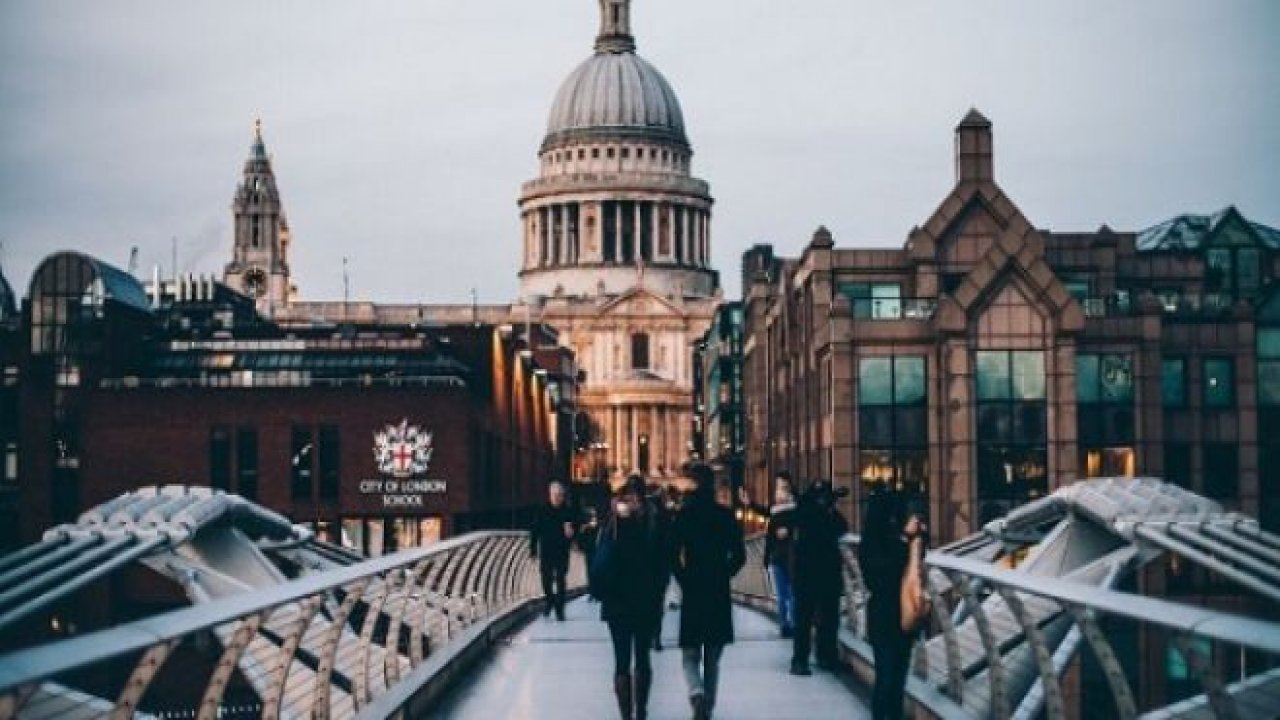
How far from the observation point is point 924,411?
56062 millimetres

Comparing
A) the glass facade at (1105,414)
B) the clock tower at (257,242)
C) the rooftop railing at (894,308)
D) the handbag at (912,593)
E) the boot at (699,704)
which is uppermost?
the clock tower at (257,242)

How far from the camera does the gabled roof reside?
70438 mm

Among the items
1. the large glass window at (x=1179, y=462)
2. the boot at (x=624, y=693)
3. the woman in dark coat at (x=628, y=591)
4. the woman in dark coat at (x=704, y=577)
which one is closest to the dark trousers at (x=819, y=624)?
the woman in dark coat at (x=704, y=577)

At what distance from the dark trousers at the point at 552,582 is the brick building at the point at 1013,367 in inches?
1096

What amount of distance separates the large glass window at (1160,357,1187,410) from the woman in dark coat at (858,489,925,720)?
154ft

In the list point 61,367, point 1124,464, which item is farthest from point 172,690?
point 61,367

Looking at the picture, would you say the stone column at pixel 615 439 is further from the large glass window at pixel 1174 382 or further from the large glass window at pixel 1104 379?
the large glass window at pixel 1104 379

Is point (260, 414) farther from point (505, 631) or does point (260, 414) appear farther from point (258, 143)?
point (258, 143)

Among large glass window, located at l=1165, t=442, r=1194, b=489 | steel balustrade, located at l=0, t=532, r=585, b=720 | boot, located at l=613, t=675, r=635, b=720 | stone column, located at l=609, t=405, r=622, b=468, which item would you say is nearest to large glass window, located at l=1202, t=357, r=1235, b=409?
large glass window, located at l=1165, t=442, r=1194, b=489

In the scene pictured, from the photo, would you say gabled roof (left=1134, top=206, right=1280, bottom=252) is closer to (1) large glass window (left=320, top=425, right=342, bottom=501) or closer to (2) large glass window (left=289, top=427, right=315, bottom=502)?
(1) large glass window (left=320, top=425, right=342, bottom=501)

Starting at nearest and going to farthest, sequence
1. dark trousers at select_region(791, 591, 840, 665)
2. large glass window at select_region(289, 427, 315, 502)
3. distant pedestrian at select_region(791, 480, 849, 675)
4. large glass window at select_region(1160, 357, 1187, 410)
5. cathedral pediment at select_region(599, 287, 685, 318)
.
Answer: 1. distant pedestrian at select_region(791, 480, 849, 675)
2. dark trousers at select_region(791, 591, 840, 665)
3. large glass window at select_region(1160, 357, 1187, 410)
4. large glass window at select_region(289, 427, 315, 502)
5. cathedral pediment at select_region(599, 287, 685, 318)

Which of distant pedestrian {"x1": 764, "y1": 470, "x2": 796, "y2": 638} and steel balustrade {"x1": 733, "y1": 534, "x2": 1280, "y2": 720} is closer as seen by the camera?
steel balustrade {"x1": 733, "y1": 534, "x2": 1280, "y2": 720}

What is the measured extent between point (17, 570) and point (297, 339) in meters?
65.0

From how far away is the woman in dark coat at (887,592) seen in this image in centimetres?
1445
